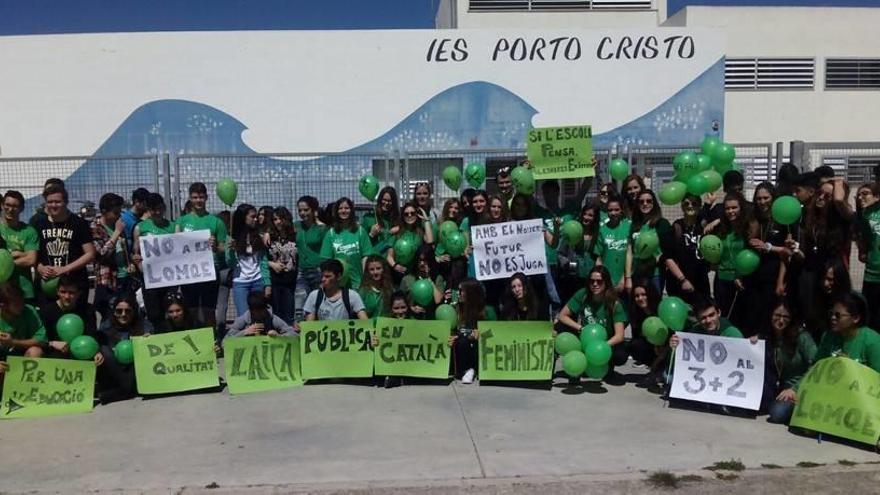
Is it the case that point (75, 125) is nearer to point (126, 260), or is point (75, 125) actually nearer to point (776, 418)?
point (126, 260)

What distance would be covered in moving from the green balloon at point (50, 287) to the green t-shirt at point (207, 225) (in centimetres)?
133

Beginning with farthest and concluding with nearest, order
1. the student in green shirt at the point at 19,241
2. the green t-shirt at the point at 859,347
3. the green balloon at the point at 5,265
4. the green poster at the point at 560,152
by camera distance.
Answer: the green poster at the point at 560,152 → the student in green shirt at the point at 19,241 → the green balloon at the point at 5,265 → the green t-shirt at the point at 859,347

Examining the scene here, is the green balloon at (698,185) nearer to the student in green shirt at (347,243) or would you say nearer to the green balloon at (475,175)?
the green balloon at (475,175)

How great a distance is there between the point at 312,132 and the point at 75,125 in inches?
217

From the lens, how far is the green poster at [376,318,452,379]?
643cm

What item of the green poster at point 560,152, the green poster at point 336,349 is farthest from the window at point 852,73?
the green poster at point 336,349

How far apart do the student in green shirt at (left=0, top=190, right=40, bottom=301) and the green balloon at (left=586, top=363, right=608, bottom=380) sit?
4.86m

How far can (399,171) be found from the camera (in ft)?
30.7

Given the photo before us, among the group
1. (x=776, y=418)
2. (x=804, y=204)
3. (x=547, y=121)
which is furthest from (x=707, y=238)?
(x=547, y=121)

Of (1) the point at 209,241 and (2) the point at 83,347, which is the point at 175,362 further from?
(1) the point at 209,241

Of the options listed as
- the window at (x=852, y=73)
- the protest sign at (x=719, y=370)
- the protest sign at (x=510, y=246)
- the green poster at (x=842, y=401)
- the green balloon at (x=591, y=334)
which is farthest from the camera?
the window at (x=852, y=73)

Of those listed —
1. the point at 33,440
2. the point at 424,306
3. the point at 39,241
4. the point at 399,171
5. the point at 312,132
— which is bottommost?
the point at 33,440

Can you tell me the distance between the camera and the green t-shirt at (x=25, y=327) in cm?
583

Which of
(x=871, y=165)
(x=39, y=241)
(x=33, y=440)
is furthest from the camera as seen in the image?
(x=871, y=165)
